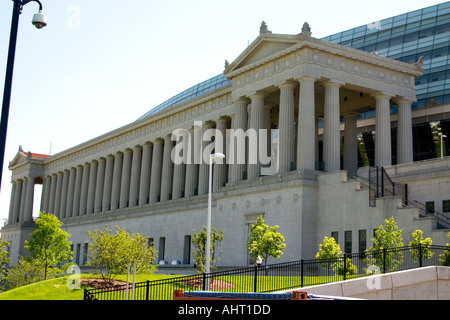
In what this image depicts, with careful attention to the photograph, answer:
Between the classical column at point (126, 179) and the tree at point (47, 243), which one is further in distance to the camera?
the classical column at point (126, 179)

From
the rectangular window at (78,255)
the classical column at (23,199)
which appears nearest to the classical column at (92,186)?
the rectangular window at (78,255)

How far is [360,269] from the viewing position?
45.2 meters

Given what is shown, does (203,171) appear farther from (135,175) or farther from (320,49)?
(320,49)

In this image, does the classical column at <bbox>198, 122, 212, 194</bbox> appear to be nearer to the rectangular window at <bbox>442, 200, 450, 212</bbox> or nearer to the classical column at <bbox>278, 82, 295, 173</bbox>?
the classical column at <bbox>278, 82, 295, 173</bbox>

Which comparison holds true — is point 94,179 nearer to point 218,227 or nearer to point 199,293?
point 218,227

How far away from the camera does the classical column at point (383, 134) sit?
58469 mm

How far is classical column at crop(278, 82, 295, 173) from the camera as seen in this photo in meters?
57.3

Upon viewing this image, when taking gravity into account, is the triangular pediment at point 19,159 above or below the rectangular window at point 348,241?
above

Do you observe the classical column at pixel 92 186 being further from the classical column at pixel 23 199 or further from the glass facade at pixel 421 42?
the glass facade at pixel 421 42

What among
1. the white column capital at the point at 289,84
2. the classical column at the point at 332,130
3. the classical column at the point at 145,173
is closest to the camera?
the classical column at the point at 332,130

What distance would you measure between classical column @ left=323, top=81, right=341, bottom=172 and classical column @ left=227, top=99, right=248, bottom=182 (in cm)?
952

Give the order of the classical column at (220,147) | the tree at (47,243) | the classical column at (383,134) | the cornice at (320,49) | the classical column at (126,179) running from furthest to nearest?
the classical column at (126,179)
the classical column at (220,147)
the tree at (47,243)
the classical column at (383,134)
the cornice at (320,49)

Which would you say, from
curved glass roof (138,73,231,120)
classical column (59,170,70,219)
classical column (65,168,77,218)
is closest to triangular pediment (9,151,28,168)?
classical column (59,170,70,219)

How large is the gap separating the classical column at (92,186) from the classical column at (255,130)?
1926 inches
